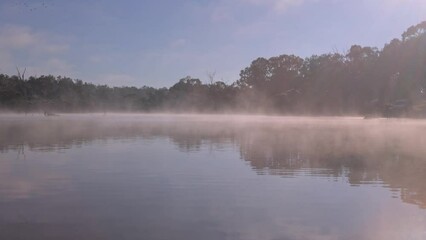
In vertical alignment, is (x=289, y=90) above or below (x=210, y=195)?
above

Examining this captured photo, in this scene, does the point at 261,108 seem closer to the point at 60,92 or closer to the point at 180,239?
the point at 60,92

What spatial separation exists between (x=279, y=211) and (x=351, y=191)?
9.27ft

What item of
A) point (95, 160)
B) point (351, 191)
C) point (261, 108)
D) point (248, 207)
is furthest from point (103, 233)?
point (261, 108)

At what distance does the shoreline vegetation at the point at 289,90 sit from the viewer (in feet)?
215

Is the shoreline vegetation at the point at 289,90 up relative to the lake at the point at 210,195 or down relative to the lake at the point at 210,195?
up

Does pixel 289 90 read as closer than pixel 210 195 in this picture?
No

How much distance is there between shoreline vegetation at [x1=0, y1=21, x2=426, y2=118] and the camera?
65562mm

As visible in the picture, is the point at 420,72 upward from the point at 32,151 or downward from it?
upward

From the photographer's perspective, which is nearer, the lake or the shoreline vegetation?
the lake

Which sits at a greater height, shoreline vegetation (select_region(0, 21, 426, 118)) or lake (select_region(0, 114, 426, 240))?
shoreline vegetation (select_region(0, 21, 426, 118))

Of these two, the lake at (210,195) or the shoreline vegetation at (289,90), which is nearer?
the lake at (210,195)

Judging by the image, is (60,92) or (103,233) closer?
(103,233)

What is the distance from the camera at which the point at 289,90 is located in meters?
90.9

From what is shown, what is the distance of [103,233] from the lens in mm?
7391
